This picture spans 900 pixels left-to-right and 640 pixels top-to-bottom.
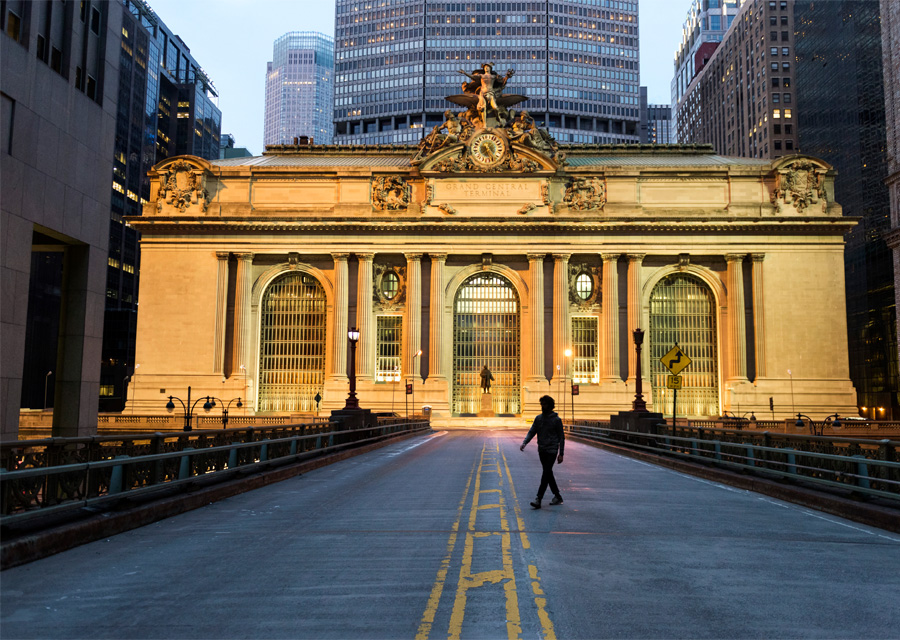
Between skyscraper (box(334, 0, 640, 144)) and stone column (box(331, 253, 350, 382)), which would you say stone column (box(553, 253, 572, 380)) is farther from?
skyscraper (box(334, 0, 640, 144))

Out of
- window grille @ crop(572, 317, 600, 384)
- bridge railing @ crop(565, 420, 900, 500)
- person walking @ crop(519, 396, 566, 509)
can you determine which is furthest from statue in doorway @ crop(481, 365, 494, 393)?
person walking @ crop(519, 396, 566, 509)

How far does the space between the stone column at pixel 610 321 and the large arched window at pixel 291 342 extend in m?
24.3

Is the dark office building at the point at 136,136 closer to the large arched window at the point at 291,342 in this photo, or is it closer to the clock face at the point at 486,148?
the large arched window at the point at 291,342

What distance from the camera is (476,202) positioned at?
65.3m

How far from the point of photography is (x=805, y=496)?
45.5 feet

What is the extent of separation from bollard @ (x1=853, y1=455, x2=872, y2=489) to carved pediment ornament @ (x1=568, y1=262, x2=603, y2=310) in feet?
172

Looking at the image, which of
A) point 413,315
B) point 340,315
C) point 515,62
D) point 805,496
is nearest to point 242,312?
point 340,315

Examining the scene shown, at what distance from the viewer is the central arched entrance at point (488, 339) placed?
221 ft

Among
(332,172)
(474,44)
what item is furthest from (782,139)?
(332,172)

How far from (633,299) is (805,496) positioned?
5109cm

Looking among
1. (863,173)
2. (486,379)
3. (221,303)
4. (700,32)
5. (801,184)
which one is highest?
(700,32)

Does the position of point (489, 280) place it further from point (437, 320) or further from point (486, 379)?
point (486, 379)

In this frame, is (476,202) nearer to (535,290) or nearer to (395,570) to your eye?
(535,290)

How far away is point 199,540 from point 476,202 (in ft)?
187
